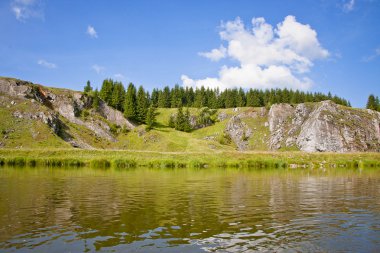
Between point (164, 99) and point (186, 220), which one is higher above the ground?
point (164, 99)

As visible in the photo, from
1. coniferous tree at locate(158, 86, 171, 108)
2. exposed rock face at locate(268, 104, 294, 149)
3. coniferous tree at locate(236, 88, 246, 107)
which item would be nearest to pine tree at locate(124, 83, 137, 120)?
coniferous tree at locate(158, 86, 171, 108)

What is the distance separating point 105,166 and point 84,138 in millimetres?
51986

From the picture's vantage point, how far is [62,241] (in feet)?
43.1

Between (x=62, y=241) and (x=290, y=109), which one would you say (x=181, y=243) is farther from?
(x=290, y=109)

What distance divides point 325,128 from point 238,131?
3450cm

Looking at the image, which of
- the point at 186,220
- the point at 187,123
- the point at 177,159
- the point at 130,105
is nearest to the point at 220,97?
the point at 187,123

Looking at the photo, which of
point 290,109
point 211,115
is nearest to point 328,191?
point 290,109

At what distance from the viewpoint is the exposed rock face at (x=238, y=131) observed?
132 m

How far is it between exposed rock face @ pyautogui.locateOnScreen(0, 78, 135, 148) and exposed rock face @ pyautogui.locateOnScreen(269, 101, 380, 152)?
6137cm

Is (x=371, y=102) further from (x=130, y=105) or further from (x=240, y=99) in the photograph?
(x=130, y=105)

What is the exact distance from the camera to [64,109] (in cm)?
12031

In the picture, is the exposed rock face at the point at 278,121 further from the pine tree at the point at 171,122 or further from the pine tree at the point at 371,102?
the pine tree at the point at 371,102

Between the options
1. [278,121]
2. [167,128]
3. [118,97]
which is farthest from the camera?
[118,97]

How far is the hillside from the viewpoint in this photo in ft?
336
